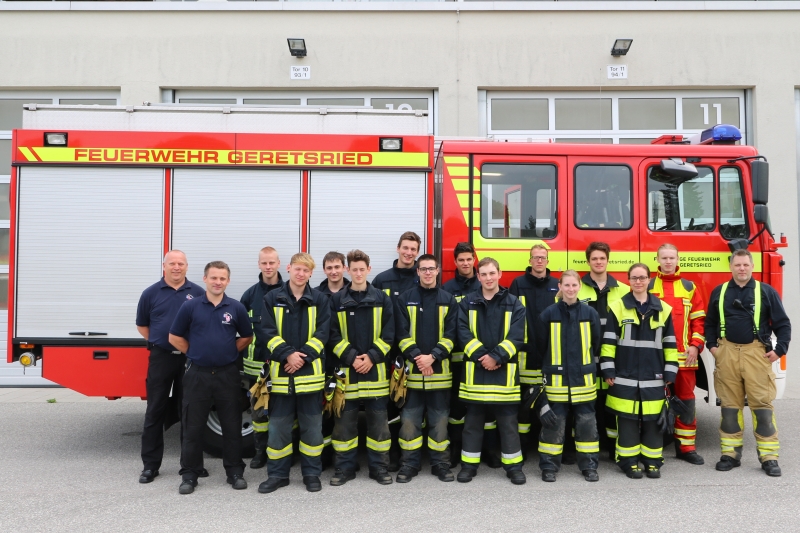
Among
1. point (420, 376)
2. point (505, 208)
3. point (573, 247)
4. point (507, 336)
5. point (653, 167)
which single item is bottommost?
point (420, 376)

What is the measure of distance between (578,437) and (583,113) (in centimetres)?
661

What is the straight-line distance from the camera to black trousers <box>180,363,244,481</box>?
184 inches

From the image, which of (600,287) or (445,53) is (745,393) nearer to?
(600,287)

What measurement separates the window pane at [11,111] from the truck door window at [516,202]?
8.12 metres

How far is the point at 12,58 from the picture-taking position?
10.0m

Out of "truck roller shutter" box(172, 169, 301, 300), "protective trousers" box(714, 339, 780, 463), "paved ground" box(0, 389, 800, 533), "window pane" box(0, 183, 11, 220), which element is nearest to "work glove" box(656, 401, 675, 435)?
"paved ground" box(0, 389, 800, 533)

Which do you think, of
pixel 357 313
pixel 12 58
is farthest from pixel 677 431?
pixel 12 58

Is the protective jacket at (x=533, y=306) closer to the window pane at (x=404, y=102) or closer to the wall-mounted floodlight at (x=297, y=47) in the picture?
the window pane at (x=404, y=102)

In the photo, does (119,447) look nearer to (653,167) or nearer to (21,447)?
(21,447)

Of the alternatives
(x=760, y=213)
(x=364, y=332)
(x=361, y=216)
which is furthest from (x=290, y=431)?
(x=760, y=213)

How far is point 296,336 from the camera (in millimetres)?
4664

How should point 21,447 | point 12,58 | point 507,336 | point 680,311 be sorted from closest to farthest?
point 507,336, point 680,311, point 21,447, point 12,58

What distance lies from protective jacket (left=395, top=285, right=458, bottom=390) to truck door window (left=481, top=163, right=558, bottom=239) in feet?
2.93

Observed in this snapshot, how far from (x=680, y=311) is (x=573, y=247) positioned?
100 centimetres
